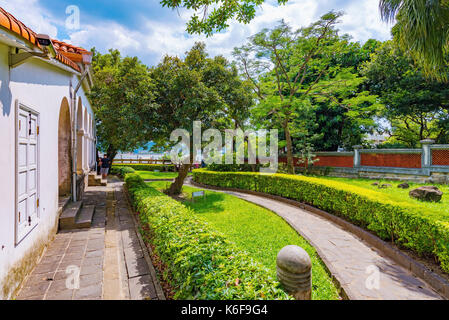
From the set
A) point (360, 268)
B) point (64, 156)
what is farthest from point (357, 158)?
point (64, 156)

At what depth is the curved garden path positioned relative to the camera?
327 centimetres

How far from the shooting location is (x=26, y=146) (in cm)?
350

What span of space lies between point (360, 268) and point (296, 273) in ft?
8.79

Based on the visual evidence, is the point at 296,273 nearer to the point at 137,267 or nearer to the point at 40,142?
the point at 137,267

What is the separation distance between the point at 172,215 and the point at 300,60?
45.0 ft

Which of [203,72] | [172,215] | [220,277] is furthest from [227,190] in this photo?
[220,277]

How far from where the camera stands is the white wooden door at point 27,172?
3.16 metres

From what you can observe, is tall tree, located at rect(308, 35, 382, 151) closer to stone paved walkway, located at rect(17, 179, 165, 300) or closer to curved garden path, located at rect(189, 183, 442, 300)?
curved garden path, located at rect(189, 183, 442, 300)

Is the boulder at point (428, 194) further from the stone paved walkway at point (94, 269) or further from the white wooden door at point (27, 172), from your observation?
the white wooden door at point (27, 172)

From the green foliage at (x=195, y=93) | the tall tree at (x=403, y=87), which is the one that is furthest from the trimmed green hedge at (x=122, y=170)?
the tall tree at (x=403, y=87)

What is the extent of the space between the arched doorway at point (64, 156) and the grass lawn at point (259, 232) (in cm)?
439

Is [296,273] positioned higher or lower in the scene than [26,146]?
lower

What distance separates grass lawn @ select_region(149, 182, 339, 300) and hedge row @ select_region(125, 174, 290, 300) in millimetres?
352
